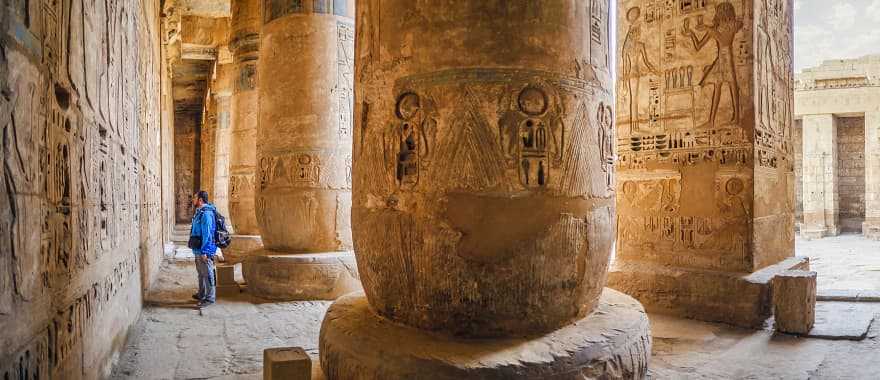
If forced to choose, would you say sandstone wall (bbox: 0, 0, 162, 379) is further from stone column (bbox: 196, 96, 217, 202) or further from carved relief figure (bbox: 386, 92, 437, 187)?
stone column (bbox: 196, 96, 217, 202)

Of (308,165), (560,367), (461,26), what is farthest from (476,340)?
(308,165)

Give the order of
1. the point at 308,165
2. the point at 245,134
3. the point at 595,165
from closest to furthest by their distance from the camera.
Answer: the point at 595,165
the point at 308,165
the point at 245,134

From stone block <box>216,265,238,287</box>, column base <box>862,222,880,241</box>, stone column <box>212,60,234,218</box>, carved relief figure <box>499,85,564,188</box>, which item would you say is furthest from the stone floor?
column base <box>862,222,880,241</box>

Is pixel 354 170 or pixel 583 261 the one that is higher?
pixel 354 170

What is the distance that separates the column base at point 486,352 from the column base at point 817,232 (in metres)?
15.5

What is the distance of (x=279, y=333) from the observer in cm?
473

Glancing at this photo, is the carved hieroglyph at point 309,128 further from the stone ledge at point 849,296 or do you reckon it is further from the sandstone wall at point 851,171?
the sandstone wall at point 851,171

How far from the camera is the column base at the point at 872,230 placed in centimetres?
1489

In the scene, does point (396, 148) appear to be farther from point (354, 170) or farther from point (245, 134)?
point (245, 134)

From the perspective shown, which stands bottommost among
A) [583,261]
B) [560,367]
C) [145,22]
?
[560,367]

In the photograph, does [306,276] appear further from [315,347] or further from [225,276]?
[315,347]

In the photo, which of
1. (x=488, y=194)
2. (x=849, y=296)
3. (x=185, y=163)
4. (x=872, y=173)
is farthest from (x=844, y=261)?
(x=185, y=163)

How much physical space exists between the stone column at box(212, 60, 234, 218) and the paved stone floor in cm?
1111

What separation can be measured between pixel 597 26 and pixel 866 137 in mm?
16134
